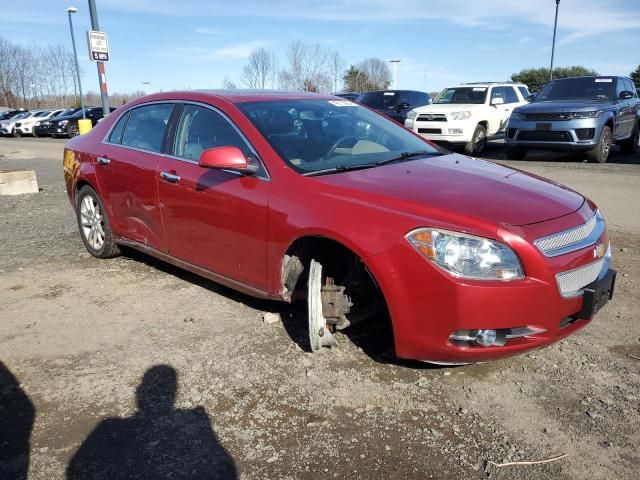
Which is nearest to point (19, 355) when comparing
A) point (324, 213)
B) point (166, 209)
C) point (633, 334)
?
point (166, 209)

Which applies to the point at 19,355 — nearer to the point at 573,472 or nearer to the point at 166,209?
the point at 166,209

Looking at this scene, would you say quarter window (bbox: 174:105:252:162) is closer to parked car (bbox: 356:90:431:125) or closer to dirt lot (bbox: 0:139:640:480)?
dirt lot (bbox: 0:139:640:480)

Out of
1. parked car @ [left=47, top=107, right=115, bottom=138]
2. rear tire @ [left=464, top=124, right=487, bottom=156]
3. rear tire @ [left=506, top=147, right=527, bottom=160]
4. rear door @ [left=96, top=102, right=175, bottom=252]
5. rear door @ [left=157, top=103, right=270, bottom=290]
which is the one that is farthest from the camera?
parked car @ [left=47, top=107, right=115, bottom=138]

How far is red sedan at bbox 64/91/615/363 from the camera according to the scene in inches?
109

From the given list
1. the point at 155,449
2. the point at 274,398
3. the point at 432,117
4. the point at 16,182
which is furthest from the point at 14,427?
the point at 432,117

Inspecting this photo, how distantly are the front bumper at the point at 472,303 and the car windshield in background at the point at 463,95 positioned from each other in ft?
40.8

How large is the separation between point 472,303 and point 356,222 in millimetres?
734

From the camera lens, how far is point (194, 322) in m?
4.02

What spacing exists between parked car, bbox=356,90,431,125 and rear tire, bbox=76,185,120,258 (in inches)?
497

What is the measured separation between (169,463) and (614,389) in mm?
2318

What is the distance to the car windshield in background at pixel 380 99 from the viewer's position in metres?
17.6

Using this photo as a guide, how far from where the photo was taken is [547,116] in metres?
11.4

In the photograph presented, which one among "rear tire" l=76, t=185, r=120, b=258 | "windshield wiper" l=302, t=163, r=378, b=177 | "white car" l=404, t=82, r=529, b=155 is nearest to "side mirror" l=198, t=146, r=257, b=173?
"windshield wiper" l=302, t=163, r=378, b=177

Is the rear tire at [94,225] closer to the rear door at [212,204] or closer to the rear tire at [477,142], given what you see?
the rear door at [212,204]
